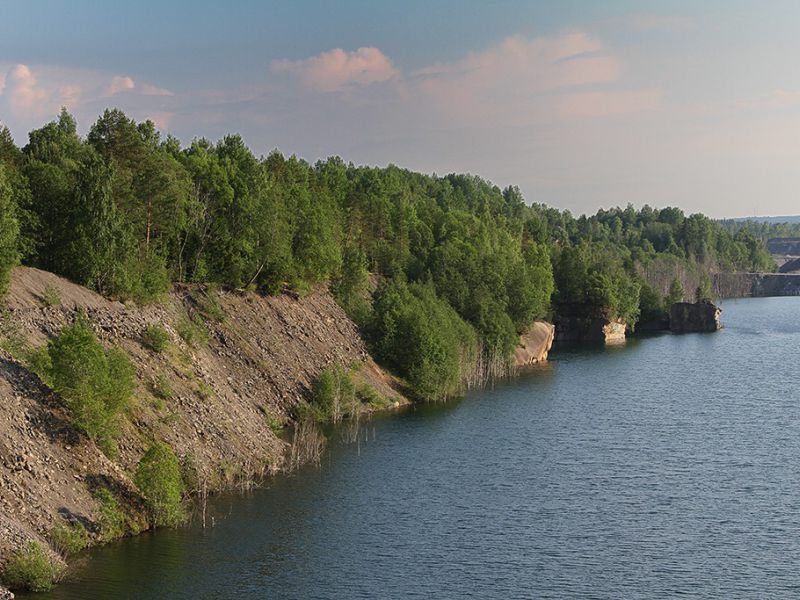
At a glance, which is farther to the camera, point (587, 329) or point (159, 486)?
point (587, 329)

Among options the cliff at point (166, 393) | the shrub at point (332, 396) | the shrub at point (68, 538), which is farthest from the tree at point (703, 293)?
the shrub at point (68, 538)

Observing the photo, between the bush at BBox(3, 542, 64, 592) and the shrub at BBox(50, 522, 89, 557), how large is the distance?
2.23 meters

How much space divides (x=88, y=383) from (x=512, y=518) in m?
22.5

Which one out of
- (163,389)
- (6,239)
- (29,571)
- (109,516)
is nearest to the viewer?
(29,571)

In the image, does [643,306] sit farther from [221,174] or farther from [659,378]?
[221,174]

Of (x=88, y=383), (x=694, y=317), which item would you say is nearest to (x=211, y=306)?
(x=88, y=383)

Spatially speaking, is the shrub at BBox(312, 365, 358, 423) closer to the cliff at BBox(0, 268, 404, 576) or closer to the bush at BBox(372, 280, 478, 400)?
the cliff at BBox(0, 268, 404, 576)

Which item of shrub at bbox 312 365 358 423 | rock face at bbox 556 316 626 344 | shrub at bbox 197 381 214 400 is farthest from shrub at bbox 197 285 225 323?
rock face at bbox 556 316 626 344

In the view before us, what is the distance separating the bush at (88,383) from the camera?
46.3 meters

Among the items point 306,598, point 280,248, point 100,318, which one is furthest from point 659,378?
point 306,598

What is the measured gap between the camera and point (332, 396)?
241ft

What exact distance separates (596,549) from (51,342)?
28938 millimetres

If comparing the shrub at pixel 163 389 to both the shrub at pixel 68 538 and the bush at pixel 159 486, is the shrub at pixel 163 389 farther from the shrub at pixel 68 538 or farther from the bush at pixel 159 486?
the shrub at pixel 68 538

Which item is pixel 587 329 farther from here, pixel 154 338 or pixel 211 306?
pixel 154 338
